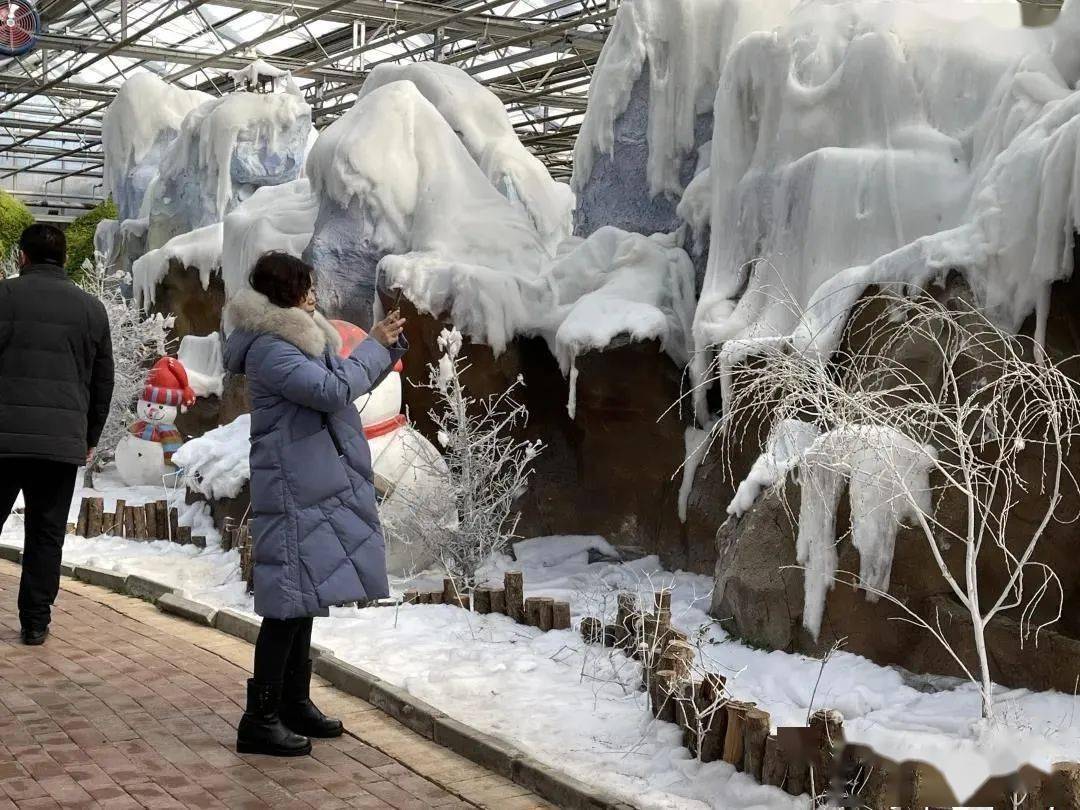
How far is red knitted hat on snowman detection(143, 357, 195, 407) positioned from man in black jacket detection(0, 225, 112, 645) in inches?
264

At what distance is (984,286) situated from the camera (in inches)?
256

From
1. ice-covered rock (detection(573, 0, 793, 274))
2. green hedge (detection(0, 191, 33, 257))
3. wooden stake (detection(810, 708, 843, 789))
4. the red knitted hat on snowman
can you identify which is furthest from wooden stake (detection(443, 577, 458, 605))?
green hedge (detection(0, 191, 33, 257))

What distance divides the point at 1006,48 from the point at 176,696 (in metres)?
6.35

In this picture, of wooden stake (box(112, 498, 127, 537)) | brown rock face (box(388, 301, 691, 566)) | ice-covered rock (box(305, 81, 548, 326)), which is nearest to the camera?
brown rock face (box(388, 301, 691, 566))

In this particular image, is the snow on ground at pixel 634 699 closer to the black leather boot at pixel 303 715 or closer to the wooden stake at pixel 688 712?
the wooden stake at pixel 688 712

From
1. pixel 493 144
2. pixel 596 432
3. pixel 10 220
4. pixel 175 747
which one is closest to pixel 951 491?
pixel 175 747

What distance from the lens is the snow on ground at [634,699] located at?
431cm

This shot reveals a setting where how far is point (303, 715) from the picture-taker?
4.91 metres

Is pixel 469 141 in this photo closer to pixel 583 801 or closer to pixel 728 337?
pixel 728 337

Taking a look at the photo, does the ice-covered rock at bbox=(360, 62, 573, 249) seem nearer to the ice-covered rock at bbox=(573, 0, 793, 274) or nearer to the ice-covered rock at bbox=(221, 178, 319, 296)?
the ice-covered rock at bbox=(221, 178, 319, 296)

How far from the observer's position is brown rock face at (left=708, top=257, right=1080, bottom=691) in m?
6.09

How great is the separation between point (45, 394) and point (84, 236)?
22585 mm

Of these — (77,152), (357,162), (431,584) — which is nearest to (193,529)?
(431,584)

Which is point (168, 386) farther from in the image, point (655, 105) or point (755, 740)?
point (755, 740)
